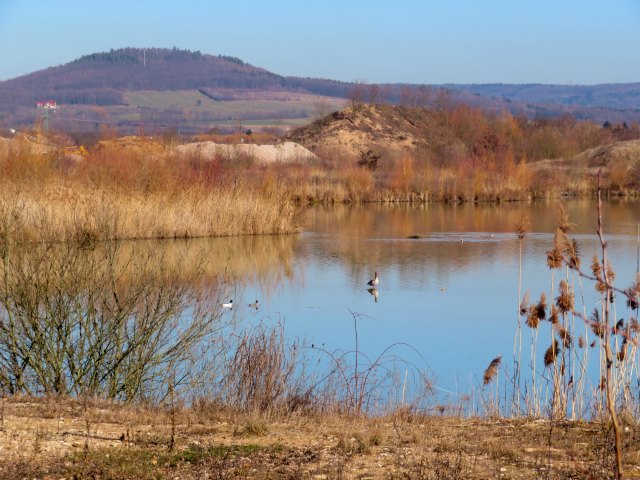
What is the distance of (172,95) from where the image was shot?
547ft

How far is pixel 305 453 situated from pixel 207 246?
14.9m

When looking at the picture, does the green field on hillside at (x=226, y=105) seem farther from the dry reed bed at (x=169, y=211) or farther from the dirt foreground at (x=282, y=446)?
the dirt foreground at (x=282, y=446)

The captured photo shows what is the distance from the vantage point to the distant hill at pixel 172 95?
140 metres

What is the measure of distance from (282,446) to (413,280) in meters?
11.5

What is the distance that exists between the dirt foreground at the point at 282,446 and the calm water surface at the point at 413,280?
194 cm

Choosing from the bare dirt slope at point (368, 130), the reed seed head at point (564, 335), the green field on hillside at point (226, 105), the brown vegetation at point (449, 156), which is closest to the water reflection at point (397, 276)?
the reed seed head at point (564, 335)

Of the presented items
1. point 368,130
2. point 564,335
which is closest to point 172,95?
point 368,130

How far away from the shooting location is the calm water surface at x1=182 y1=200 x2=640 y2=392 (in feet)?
38.8

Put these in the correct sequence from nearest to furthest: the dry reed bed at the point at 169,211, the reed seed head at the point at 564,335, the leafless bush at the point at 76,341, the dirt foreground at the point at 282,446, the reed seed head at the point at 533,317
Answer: the dirt foreground at the point at 282,446, the reed seed head at the point at 533,317, the reed seed head at the point at 564,335, the leafless bush at the point at 76,341, the dry reed bed at the point at 169,211

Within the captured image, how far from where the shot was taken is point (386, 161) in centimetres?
4534

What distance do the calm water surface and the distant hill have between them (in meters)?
101

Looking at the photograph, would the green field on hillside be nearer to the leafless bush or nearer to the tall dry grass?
the tall dry grass

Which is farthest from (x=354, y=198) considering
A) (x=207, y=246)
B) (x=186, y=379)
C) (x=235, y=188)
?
A: (x=186, y=379)

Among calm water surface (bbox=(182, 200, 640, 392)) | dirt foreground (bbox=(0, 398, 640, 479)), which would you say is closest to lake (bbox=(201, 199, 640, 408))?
calm water surface (bbox=(182, 200, 640, 392))
